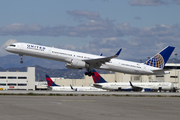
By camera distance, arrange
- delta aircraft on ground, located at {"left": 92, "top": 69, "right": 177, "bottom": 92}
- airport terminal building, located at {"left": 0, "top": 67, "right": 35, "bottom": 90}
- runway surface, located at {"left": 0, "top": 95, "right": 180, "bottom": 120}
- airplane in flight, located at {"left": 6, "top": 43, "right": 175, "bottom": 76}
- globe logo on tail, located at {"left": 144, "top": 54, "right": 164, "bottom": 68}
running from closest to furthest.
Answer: runway surface, located at {"left": 0, "top": 95, "right": 180, "bottom": 120}, airplane in flight, located at {"left": 6, "top": 43, "right": 175, "bottom": 76}, globe logo on tail, located at {"left": 144, "top": 54, "right": 164, "bottom": 68}, delta aircraft on ground, located at {"left": 92, "top": 69, "right": 177, "bottom": 92}, airport terminal building, located at {"left": 0, "top": 67, "right": 35, "bottom": 90}

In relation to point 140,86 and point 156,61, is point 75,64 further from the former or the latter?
point 140,86

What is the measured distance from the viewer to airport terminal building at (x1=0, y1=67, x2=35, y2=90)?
179m

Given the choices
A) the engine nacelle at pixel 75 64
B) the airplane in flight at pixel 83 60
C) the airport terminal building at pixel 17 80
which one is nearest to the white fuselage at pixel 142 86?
the airplane in flight at pixel 83 60

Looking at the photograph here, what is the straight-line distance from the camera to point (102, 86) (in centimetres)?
9400

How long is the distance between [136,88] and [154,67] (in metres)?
23.1

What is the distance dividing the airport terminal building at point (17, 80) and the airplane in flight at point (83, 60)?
121 m

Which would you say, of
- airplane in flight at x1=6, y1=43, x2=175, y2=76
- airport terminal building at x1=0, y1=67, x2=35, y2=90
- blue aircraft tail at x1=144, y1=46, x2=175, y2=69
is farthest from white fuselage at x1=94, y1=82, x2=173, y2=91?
airport terminal building at x1=0, y1=67, x2=35, y2=90

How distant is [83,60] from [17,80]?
12652cm

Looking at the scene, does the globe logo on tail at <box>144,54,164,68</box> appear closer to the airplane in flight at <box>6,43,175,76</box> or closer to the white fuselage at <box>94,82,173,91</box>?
the airplane in flight at <box>6,43,175,76</box>

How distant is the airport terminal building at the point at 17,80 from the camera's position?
587 ft

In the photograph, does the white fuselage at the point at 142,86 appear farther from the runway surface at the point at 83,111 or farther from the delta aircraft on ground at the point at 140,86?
the runway surface at the point at 83,111

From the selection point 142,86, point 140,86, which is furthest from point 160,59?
point 140,86

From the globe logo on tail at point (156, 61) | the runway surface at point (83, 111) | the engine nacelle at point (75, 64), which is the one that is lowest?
the runway surface at point (83, 111)

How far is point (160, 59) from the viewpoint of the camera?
74.0m
